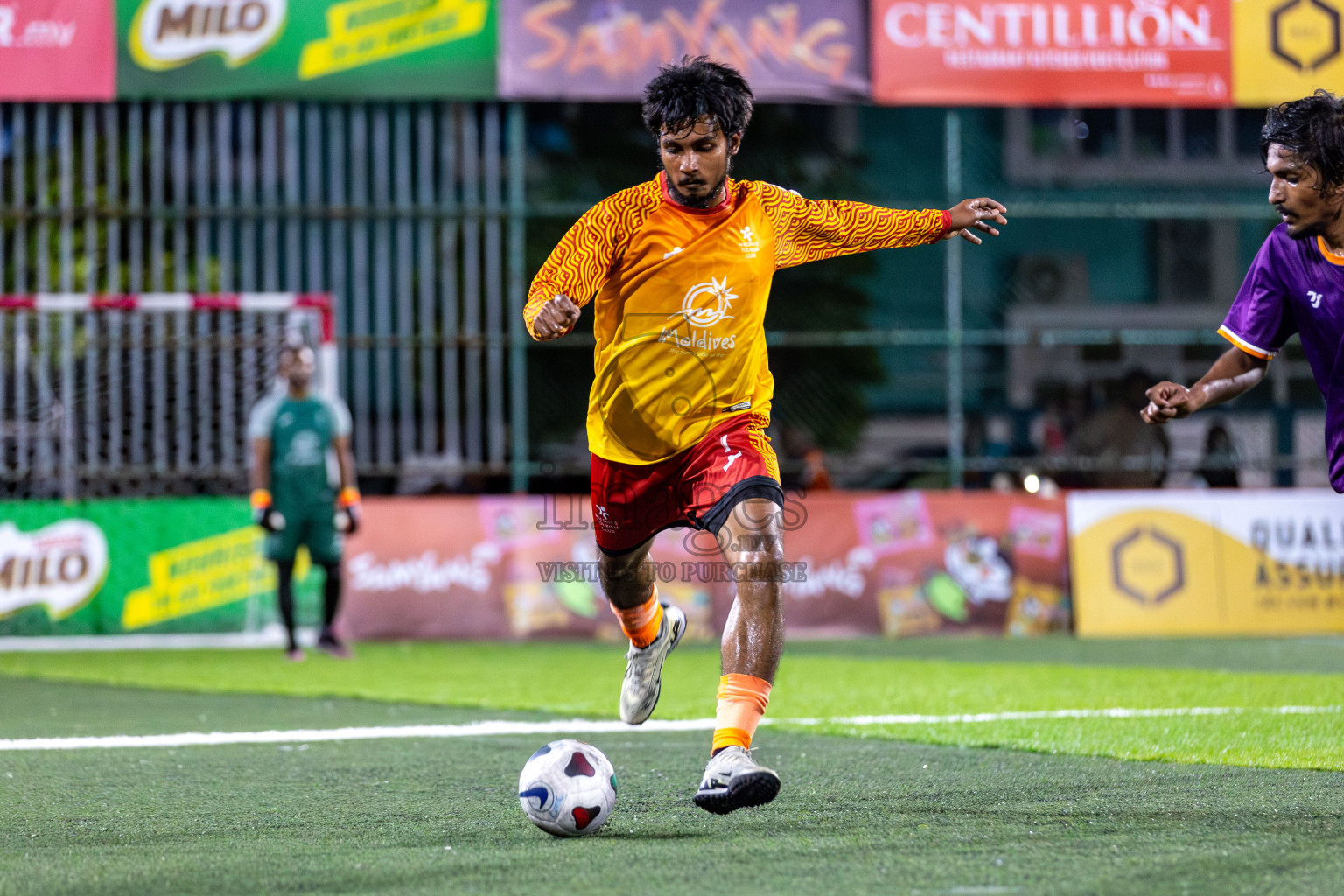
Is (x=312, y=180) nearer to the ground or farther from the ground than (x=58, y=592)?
farther from the ground

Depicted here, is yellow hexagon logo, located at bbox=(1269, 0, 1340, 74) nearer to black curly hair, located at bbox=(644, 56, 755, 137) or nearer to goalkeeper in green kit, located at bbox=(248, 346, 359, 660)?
goalkeeper in green kit, located at bbox=(248, 346, 359, 660)

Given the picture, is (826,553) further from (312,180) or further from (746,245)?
(746,245)

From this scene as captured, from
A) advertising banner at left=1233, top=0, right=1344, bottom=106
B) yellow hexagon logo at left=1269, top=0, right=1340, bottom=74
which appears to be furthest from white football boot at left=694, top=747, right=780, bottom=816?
yellow hexagon logo at left=1269, top=0, right=1340, bottom=74

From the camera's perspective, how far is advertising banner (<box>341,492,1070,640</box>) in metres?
13.8

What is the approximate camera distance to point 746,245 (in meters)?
5.54

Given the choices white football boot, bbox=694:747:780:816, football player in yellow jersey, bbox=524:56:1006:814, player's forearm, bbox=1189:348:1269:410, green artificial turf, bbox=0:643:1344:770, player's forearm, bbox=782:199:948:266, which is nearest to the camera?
white football boot, bbox=694:747:780:816

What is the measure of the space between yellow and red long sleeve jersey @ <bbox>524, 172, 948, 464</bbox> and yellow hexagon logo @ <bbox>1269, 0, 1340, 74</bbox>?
34.2 feet

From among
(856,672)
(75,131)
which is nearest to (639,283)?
(856,672)

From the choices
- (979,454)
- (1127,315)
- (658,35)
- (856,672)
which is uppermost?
(658,35)

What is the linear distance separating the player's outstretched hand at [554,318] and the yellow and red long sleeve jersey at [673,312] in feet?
1.33

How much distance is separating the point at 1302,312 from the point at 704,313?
1894mm

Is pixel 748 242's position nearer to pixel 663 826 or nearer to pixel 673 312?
pixel 673 312

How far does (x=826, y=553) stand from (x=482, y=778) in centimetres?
816

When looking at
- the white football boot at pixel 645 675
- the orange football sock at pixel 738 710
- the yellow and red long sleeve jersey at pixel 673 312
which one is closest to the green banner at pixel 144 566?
the white football boot at pixel 645 675
